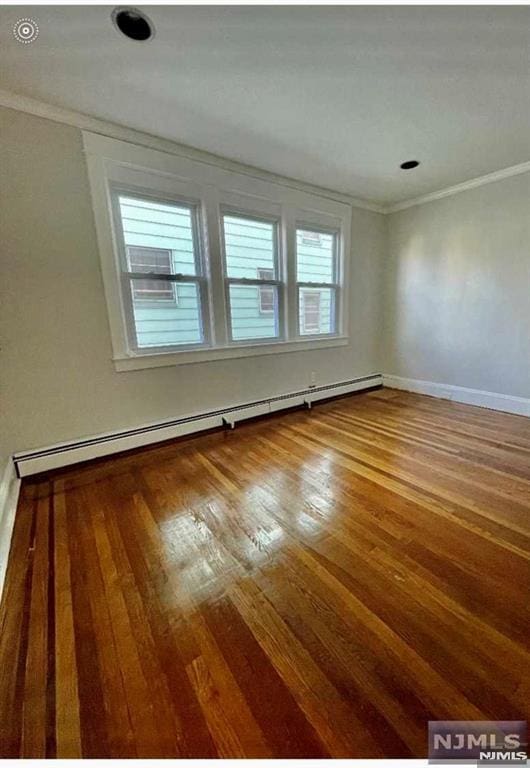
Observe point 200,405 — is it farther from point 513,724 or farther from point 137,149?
point 513,724

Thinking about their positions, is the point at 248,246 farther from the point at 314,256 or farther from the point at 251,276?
the point at 314,256

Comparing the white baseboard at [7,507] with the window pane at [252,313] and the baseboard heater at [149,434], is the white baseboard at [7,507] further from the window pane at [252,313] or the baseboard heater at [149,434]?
the window pane at [252,313]

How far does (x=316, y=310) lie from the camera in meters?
3.91

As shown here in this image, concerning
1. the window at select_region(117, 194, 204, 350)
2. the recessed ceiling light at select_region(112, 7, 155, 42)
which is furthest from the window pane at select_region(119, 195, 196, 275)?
the recessed ceiling light at select_region(112, 7, 155, 42)

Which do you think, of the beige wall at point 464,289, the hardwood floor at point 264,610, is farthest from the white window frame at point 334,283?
the hardwood floor at point 264,610

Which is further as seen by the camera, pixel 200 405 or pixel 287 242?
pixel 287 242

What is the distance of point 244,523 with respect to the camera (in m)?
1.72

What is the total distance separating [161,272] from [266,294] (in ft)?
3.86

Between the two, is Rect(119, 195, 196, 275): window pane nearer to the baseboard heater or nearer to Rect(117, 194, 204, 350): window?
Rect(117, 194, 204, 350): window

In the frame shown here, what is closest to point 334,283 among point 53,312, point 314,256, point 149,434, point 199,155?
point 314,256

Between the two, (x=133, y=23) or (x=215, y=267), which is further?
(x=215, y=267)

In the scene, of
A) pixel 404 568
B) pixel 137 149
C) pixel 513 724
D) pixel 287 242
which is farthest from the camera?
pixel 287 242

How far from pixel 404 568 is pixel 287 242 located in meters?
3.23

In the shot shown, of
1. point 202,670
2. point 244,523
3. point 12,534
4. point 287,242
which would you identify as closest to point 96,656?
point 202,670
